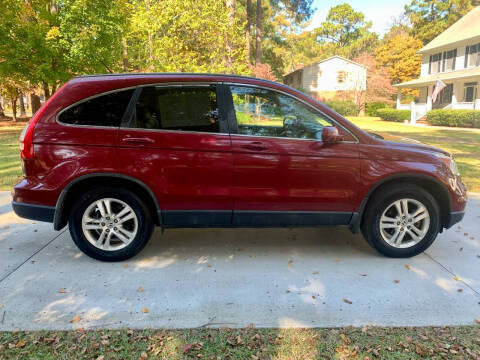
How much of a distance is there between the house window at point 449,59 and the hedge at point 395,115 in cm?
567

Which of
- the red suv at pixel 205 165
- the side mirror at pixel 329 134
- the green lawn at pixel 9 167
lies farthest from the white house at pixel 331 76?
the side mirror at pixel 329 134

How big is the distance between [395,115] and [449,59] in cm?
668

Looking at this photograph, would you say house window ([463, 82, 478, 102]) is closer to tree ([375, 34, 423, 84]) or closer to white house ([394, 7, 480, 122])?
white house ([394, 7, 480, 122])

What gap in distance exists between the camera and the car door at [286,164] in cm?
365

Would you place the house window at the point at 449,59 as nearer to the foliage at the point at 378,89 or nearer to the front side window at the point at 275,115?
the foliage at the point at 378,89

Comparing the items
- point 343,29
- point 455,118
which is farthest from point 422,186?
point 343,29

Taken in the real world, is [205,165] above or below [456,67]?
below

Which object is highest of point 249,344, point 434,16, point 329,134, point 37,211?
point 434,16

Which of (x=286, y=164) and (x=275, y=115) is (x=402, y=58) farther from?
(x=286, y=164)

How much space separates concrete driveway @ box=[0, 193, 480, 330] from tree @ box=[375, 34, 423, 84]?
4540 cm

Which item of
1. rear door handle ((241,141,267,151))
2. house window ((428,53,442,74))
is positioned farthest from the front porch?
rear door handle ((241,141,267,151))

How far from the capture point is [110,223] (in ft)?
12.2

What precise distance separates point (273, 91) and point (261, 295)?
204cm

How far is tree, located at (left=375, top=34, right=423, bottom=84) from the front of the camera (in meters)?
44.3
